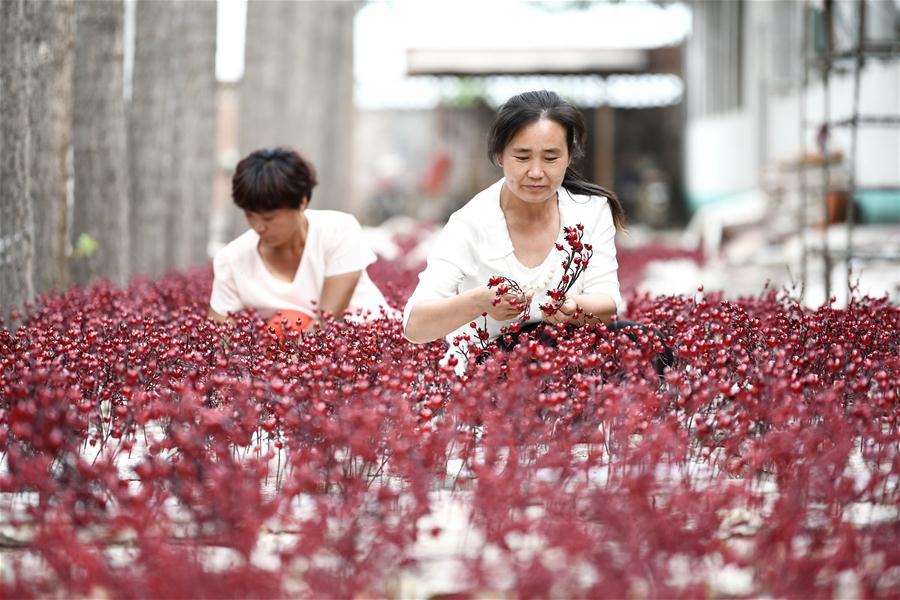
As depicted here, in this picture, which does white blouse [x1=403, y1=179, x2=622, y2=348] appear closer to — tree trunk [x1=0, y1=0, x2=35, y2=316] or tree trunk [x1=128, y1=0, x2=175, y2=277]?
tree trunk [x1=0, y1=0, x2=35, y2=316]

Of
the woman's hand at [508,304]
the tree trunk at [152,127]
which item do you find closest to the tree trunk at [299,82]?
the tree trunk at [152,127]

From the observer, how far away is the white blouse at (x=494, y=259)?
439 cm

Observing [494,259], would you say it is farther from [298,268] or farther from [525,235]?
[298,268]

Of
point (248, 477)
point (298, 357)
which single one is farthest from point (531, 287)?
point (248, 477)

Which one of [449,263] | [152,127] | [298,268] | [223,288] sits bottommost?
[223,288]

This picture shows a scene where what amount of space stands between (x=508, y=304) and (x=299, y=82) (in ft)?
31.0

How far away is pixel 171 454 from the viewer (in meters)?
3.72

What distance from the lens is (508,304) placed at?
4.01 meters

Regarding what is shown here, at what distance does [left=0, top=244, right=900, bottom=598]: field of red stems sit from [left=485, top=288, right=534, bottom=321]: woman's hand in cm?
13

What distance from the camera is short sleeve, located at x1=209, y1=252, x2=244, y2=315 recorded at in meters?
5.68

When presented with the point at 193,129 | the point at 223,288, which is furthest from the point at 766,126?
the point at 223,288

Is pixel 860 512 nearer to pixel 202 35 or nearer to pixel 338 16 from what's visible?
pixel 202 35

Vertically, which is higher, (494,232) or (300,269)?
(494,232)

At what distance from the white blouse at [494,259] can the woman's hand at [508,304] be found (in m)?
0.28
